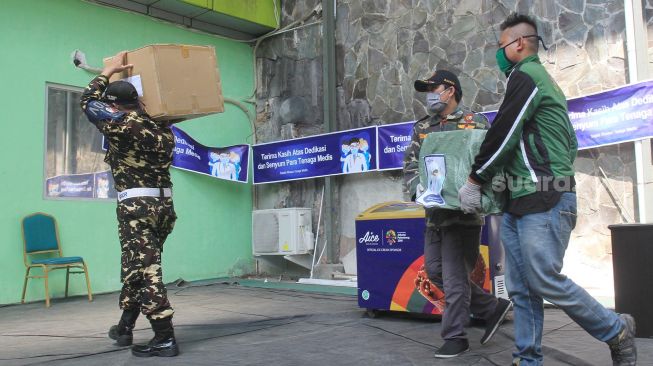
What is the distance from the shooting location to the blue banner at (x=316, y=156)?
7699mm

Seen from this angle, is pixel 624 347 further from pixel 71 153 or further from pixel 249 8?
pixel 249 8

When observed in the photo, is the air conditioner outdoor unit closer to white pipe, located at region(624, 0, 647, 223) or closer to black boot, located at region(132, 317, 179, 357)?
white pipe, located at region(624, 0, 647, 223)

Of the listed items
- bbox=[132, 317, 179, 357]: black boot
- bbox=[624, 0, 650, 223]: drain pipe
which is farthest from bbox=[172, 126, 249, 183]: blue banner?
bbox=[624, 0, 650, 223]: drain pipe

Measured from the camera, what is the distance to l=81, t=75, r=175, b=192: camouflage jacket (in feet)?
11.3

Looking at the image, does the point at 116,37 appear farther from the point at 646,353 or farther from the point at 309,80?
the point at 646,353

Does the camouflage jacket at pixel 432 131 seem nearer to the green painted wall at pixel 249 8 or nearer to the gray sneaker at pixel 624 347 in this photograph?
the gray sneaker at pixel 624 347

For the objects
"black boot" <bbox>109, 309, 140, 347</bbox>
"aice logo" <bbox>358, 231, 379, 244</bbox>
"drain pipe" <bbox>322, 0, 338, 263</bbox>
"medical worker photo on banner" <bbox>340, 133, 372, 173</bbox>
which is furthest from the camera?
A: "drain pipe" <bbox>322, 0, 338, 263</bbox>

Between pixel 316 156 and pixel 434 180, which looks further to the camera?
pixel 316 156

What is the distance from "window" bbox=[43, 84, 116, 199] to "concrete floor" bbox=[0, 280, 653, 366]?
1.61 meters

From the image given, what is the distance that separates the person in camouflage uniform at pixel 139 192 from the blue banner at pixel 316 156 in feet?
14.1

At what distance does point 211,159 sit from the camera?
338 inches

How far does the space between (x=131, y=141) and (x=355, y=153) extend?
4.60 m

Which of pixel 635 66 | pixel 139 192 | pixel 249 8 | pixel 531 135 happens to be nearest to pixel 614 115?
pixel 635 66

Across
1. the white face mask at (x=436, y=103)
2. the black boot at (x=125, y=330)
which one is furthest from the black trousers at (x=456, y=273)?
the black boot at (x=125, y=330)
